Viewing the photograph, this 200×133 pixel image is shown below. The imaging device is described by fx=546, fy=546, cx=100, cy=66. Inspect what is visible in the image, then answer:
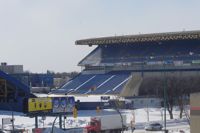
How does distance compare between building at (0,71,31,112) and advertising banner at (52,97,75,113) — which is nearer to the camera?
advertising banner at (52,97,75,113)

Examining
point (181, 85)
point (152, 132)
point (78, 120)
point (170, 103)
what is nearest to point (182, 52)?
point (181, 85)

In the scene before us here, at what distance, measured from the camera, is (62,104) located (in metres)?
49.1

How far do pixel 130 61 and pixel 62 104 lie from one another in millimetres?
66159

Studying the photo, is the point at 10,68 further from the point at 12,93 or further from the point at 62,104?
the point at 62,104

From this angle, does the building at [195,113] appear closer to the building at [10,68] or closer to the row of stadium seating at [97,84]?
the row of stadium seating at [97,84]

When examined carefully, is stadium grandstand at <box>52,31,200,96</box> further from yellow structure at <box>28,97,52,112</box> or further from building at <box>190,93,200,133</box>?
building at <box>190,93,200,133</box>

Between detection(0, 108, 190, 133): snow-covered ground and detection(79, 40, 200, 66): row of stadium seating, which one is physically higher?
detection(79, 40, 200, 66): row of stadium seating

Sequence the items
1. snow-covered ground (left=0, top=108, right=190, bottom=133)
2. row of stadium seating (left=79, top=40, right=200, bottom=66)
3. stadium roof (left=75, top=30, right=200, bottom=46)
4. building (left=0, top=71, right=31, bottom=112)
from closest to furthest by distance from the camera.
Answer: building (left=0, top=71, right=31, bottom=112), snow-covered ground (left=0, top=108, right=190, bottom=133), stadium roof (left=75, top=30, right=200, bottom=46), row of stadium seating (left=79, top=40, right=200, bottom=66)

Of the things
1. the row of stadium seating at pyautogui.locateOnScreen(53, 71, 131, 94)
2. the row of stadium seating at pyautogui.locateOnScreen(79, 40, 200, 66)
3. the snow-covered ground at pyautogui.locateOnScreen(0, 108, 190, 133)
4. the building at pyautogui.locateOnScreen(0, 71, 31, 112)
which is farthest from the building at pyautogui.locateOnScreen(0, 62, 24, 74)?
the building at pyautogui.locateOnScreen(0, 71, 31, 112)

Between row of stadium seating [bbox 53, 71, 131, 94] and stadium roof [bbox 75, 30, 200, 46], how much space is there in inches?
369

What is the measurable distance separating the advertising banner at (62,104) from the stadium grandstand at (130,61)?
47364mm

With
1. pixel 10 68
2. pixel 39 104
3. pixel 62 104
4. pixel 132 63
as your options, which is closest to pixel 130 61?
pixel 132 63

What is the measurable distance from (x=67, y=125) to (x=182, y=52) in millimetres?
59886

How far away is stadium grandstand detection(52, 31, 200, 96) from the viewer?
104312 millimetres
